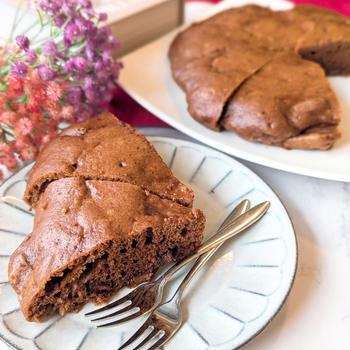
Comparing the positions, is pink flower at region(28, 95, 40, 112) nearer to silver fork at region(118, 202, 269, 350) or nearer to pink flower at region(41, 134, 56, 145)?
pink flower at region(41, 134, 56, 145)

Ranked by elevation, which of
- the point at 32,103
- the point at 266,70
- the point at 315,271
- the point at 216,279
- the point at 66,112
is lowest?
the point at 315,271

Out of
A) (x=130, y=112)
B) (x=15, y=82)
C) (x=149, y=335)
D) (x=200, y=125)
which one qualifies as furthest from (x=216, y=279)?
(x=130, y=112)

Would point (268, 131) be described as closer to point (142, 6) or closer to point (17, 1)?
point (142, 6)

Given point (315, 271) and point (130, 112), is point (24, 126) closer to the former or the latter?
point (130, 112)

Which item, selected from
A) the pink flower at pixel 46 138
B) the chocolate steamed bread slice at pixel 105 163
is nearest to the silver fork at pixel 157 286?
the chocolate steamed bread slice at pixel 105 163

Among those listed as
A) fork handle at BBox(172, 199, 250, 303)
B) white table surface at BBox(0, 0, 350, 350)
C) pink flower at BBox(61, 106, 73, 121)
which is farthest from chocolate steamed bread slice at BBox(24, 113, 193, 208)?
white table surface at BBox(0, 0, 350, 350)

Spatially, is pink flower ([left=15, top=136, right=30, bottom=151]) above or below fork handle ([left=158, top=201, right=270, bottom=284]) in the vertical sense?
above

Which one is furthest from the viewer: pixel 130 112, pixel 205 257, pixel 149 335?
pixel 130 112
